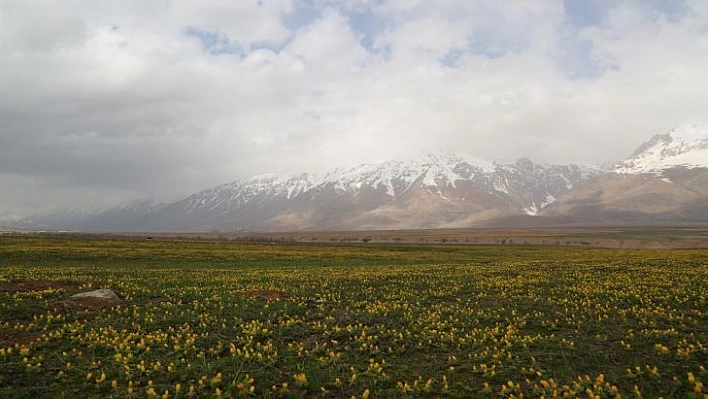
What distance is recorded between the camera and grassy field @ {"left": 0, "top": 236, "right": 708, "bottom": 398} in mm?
11797

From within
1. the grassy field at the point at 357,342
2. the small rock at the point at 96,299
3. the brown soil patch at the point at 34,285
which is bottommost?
the grassy field at the point at 357,342

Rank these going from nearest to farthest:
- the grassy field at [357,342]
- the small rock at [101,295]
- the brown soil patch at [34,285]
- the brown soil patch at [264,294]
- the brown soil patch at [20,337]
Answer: the grassy field at [357,342] → the brown soil patch at [20,337] → the small rock at [101,295] → the brown soil patch at [34,285] → the brown soil patch at [264,294]

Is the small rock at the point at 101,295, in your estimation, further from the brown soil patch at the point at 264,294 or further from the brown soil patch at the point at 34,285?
the brown soil patch at the point at 264,294

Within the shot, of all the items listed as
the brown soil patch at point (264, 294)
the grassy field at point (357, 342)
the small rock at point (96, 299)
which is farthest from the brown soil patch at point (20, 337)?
the brown soil patch at point (264, 294)

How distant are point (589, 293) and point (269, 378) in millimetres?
19569

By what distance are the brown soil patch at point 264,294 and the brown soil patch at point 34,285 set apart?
9554mm

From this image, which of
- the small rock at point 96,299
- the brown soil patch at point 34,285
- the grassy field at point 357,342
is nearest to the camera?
the grassy field at point 357,342

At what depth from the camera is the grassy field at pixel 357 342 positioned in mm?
11797

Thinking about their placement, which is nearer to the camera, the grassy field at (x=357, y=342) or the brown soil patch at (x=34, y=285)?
the grassy field at (x=357, y=342)

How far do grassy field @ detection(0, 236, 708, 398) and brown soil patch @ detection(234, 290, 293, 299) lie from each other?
0.79ft

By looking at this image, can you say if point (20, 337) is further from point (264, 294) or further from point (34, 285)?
point (34, 285)

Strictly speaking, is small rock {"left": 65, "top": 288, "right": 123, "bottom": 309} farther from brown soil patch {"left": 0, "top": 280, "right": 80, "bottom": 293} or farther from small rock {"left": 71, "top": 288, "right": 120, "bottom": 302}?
brown soil patch {"left": 0, "top": 280, "right": 80, "bottom": 293}

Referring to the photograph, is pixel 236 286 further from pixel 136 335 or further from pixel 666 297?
pixel 666 297

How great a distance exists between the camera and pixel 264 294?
25.4m
